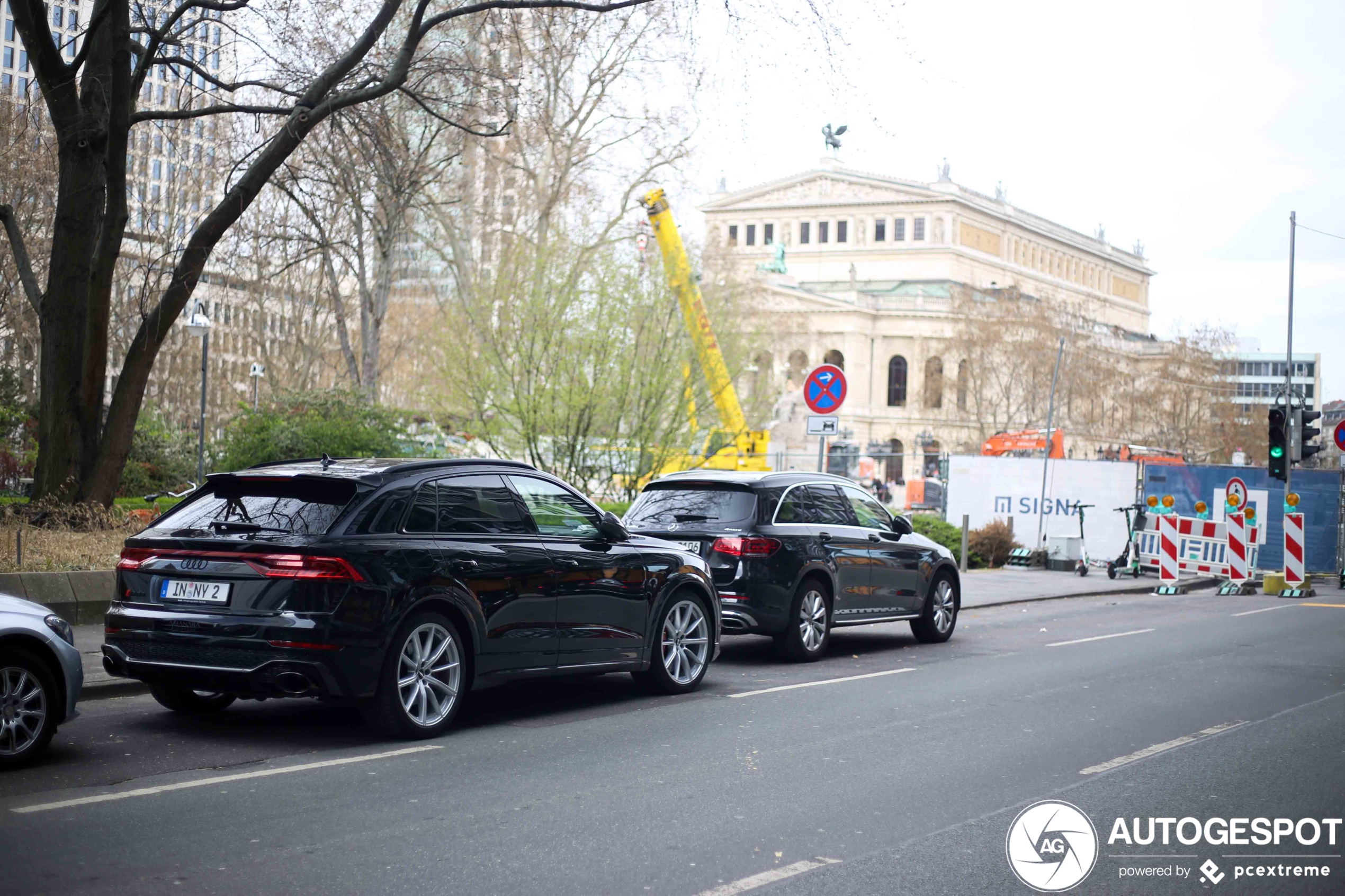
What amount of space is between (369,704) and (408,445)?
662 inches

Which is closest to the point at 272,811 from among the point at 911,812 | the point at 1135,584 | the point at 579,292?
the point at 911,812

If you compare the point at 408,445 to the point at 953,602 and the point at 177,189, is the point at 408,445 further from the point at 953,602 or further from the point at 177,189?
the point at 177,189

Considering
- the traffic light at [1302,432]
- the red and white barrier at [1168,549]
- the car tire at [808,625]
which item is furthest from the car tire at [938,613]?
the traffic light at [1302,432]

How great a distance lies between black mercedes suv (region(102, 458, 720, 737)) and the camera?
292 inches

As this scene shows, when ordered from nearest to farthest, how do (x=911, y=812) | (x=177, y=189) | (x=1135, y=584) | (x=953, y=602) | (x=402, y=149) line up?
(x=911, y=812) < (x=953, y=602) < (x=402, y=149) < (x=1135, y=584) < (x=177, y=189)

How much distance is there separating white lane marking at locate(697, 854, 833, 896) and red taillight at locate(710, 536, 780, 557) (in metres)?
6.26

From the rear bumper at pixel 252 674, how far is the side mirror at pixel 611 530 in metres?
2.41

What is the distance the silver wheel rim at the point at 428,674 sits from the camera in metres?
7.91

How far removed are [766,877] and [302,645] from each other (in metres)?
3.12

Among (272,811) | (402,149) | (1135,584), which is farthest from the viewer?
(1135,584)

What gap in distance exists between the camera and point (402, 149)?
2056 centimetres

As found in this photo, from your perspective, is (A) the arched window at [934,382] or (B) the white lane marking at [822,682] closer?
(B) the white lane marking at [822,682]

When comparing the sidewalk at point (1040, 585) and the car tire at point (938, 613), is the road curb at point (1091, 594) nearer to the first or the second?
the sidewalk at point (1040, 585)

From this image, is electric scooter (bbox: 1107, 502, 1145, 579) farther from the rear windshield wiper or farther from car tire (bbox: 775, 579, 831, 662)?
the rear windshield wiper
